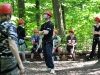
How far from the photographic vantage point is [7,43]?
4.14 metres

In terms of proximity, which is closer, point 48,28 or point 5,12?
point 5,12

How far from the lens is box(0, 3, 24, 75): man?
4.09m

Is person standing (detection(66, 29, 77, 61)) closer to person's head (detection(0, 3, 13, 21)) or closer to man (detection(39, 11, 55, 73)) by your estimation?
man (detection(39, 11, 55, 73))

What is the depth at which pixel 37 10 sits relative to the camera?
2169 cm

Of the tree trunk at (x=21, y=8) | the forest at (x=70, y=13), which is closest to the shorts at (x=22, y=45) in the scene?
the forest at (x=70, y=13)

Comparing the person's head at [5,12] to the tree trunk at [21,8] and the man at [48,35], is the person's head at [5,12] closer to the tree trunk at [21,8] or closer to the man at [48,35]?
the man at [48,35]

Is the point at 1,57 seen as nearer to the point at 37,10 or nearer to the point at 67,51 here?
the point at 67,51

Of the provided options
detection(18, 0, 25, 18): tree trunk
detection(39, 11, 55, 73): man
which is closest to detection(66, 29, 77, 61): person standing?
detection(39, 11, 55, 73): man

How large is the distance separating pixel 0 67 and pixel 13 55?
0.30 metres

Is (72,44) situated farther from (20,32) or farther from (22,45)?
(20,32)

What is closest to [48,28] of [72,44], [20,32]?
[20,32]

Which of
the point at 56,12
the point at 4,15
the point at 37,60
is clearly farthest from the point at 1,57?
the point at 56,12

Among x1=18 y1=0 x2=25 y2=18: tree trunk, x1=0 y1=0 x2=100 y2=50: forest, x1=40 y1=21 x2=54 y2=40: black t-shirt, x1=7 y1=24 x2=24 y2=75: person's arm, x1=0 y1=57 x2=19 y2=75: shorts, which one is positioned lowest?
x1=0 y1=0 x2=100 y2=50: forest

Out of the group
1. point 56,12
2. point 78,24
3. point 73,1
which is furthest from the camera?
point 73,1
